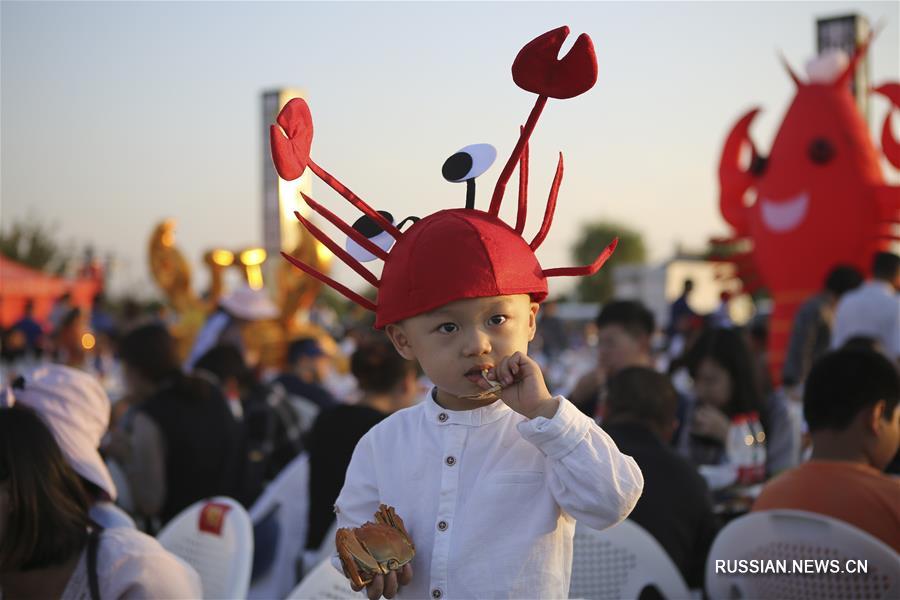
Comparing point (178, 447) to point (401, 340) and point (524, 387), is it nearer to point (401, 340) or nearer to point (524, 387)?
point (401, 340)

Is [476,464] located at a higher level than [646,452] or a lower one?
higher

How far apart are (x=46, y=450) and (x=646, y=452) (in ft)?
5.69

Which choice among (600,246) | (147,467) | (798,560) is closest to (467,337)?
(798,560)

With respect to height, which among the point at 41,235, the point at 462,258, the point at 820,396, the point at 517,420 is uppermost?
the point at 462,258

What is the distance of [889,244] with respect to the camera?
29.0 ft

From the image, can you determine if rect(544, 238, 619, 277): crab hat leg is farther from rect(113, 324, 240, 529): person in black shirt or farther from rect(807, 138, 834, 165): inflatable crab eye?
rect(807, 138, 834, 165): inflatable crab eye

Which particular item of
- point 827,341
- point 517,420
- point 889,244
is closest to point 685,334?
point 889,244

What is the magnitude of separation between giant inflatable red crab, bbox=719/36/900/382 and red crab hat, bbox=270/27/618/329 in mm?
7914

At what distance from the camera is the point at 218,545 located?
2486 millimetres

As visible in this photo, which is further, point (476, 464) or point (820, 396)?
point (820, 396)

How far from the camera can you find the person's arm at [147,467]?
384 cm

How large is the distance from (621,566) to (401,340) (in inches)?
51.4

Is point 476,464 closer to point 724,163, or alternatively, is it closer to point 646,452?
point 646,452

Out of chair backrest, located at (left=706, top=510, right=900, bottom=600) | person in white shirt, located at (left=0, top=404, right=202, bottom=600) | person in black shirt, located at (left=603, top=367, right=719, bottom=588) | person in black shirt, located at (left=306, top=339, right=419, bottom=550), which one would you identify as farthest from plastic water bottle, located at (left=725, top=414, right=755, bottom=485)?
person in white shirt, located at (left=0, top=404, right=202, bottom=600)
